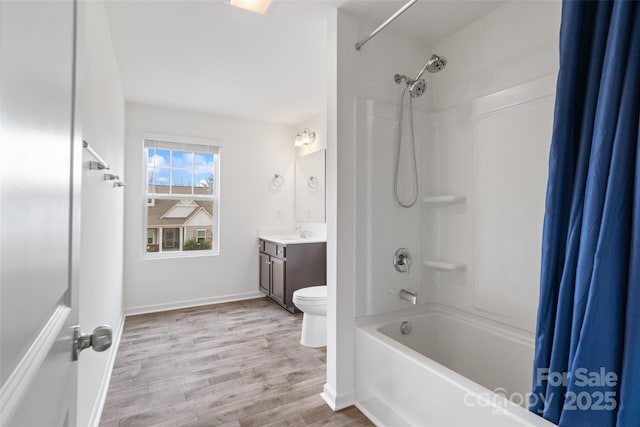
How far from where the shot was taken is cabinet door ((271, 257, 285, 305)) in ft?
12.0

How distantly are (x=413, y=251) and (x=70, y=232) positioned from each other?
78.9 inches

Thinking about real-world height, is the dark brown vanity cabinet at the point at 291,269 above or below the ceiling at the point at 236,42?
below

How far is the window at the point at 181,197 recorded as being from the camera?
382cm

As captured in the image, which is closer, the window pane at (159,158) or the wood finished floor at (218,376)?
the wood finished floor at (218,376)

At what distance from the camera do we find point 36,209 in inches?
17.6

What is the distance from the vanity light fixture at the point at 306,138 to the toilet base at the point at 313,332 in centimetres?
227

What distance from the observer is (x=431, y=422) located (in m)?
1.46

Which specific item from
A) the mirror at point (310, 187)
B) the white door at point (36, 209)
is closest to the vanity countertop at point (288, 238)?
the mirror at point (310, 187)

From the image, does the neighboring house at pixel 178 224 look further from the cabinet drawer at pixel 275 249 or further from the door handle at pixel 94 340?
the door handle at pixel 94 340

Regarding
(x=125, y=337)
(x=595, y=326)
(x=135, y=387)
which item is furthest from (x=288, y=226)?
(x=595, y=326)

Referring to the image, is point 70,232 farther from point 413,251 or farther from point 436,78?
point 436,78

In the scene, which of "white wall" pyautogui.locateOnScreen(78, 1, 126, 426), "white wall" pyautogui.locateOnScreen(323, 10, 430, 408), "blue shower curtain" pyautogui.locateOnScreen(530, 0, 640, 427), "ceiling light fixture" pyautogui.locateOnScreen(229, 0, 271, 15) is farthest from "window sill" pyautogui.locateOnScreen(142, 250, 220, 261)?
"blue shower curtain" pyautogui.locateOnScreen(530, 0, 640, 427)

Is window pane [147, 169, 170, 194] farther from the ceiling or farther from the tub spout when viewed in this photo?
the tub spout

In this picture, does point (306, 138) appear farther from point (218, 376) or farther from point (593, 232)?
point (593, 232)
